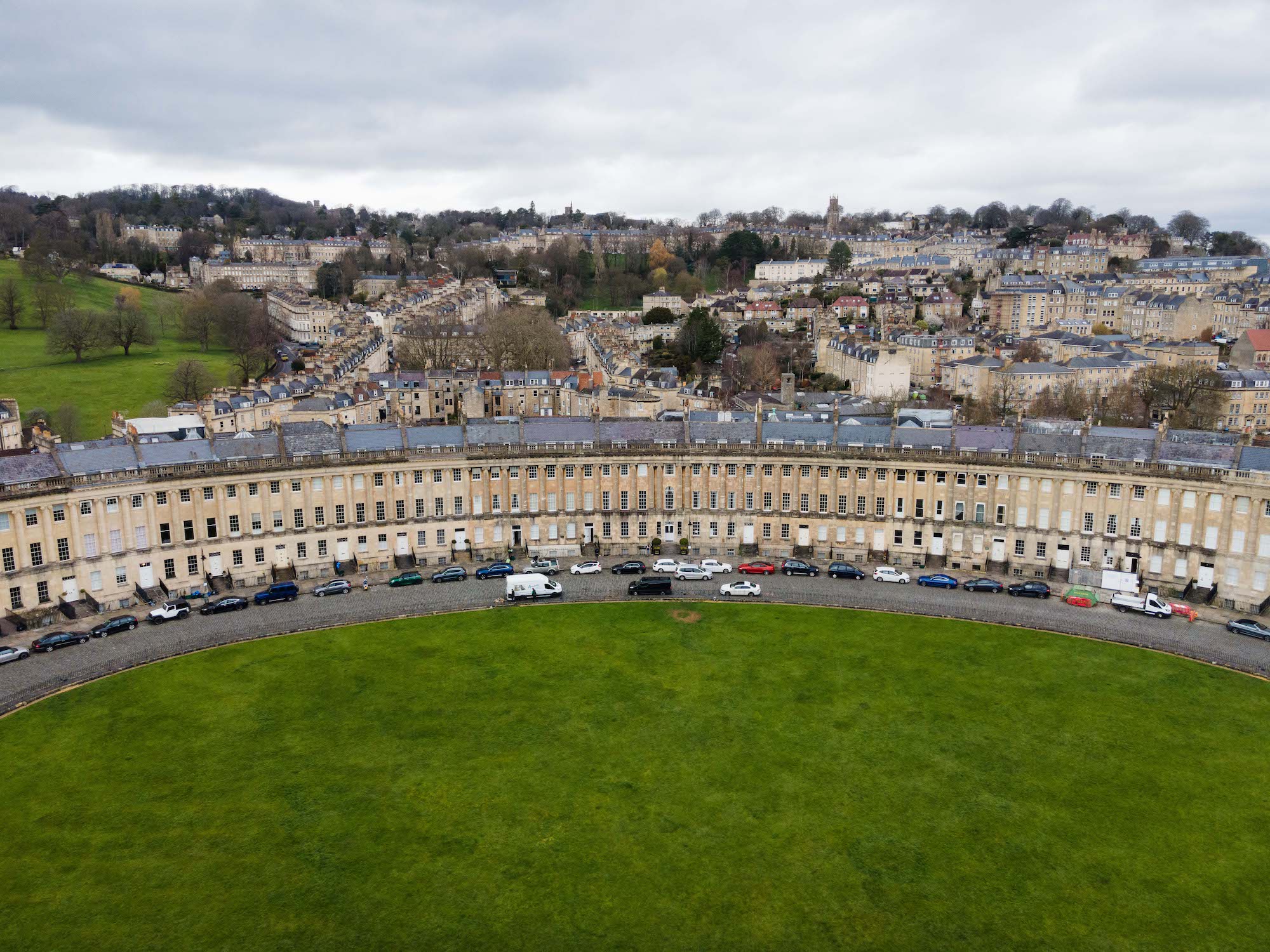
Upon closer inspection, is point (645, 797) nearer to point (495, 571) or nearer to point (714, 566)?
point (714, 566)

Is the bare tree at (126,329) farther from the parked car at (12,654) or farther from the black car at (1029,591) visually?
the black car at (1029,591)

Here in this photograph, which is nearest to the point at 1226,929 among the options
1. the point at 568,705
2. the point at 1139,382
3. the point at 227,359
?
the point at 568,705

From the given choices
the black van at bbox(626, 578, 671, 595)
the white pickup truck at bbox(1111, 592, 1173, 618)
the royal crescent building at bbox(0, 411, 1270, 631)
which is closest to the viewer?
the white pickup truck at bbox(1111, 592, 1173, 618)

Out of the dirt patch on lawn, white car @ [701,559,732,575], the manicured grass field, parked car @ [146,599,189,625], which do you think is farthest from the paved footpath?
the dirt patch on lawn

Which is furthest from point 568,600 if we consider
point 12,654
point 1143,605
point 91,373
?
point 91,373

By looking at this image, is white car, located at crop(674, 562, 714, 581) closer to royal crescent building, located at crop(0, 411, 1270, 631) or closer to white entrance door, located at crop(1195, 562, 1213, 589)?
royal crescent building, located at crop(0, 411, 1270, 631)

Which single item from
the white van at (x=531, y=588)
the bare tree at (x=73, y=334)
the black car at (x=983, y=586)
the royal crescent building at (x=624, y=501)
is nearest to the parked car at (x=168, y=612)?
the royal crescent building at (x=624, y=501)
